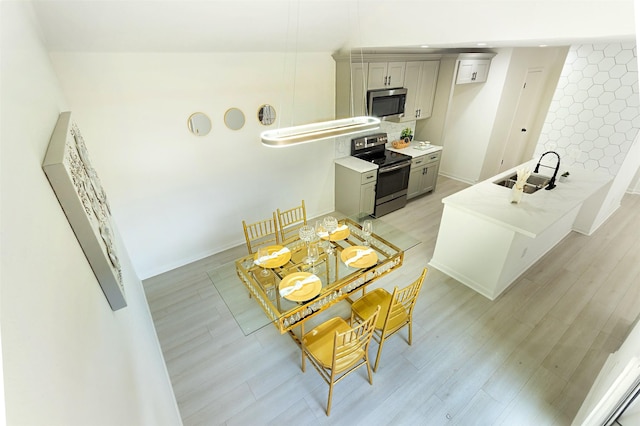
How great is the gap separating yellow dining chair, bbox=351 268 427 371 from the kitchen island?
3.76ft

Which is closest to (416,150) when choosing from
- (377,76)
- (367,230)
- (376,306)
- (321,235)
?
(377,76)

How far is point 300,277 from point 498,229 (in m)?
2.18

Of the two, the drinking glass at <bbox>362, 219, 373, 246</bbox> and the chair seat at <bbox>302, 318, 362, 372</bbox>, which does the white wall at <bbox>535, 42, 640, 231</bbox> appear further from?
the chair seat at <bbox>302, 318, 362, 372</bbox>

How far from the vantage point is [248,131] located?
3777mm

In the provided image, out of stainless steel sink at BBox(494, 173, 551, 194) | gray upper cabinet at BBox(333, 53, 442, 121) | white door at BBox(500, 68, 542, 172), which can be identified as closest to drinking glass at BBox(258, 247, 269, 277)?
gray upper cabinet at BBox(333, 53, 442, 121)

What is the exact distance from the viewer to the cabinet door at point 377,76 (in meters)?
4.07

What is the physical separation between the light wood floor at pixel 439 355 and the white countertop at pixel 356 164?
62.2 inches

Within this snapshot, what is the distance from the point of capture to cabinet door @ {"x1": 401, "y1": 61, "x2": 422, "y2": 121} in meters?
4.62

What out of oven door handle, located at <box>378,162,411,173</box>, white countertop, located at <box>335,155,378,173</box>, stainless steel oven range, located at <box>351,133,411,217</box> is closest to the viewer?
white countertop, located at <box>335,155,378,173</box>

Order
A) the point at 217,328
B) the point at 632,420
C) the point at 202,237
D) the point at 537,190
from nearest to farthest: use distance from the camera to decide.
Answer: the point at 632,420 → the point at 217,328 → the point at 537,190 → the point at 202,237

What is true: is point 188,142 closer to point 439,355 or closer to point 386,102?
point 386,102

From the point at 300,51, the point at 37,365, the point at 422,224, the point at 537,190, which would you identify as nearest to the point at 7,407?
the point at 37,365

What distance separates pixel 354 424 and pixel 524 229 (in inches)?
91.4

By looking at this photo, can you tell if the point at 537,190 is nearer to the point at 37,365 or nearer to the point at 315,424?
the point at 315,424
